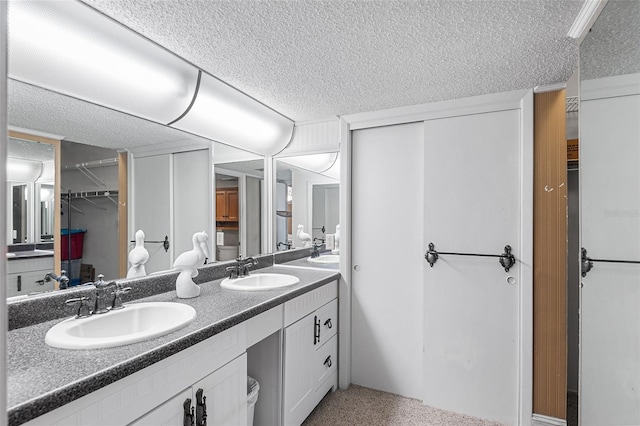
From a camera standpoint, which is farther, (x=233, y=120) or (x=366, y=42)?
(x=233, y=120)

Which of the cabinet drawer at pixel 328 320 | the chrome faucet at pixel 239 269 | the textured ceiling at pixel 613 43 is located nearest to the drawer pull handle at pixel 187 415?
the chrome faucet at pixel 239 269

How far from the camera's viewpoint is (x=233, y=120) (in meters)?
1.94

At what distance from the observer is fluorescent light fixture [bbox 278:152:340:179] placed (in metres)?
2.50

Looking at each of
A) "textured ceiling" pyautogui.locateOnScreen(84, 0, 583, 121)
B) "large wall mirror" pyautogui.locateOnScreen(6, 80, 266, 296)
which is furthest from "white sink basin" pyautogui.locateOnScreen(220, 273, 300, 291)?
"textured ceiling" pyautogui.locateOnScreen(84, 0, 583, 121)

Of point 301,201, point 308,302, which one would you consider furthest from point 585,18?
point 301,201

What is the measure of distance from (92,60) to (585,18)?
6.34 ft

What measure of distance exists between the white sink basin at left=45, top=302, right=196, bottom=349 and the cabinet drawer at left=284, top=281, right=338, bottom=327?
23.3 inches

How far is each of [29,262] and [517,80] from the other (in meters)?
2.55

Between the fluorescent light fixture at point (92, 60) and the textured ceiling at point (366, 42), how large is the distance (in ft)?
0.22

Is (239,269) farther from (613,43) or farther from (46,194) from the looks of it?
(613,43)

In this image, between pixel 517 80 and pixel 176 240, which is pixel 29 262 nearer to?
pixel 176 240

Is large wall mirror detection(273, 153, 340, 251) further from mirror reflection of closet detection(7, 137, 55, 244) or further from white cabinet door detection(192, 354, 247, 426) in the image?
mirror reflection of closet detection(7, 137, 55, 244)

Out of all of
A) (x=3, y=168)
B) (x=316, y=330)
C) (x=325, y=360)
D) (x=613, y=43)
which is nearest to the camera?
(x=3, y=168)

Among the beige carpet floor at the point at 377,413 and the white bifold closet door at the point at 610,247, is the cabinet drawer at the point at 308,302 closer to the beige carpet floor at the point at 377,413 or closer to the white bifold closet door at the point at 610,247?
the beige carpet floor at the point at 377,413
